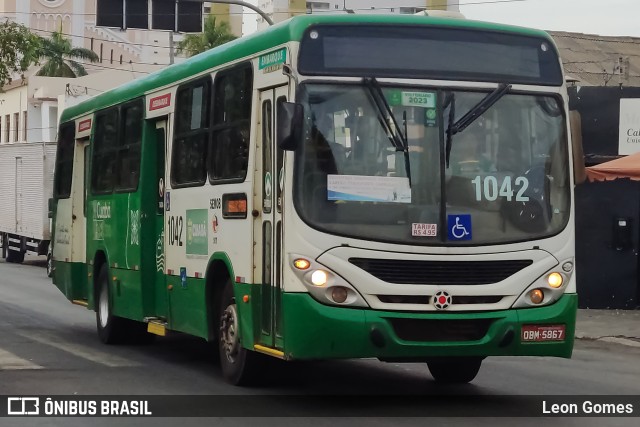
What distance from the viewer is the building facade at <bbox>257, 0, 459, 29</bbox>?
110 meters

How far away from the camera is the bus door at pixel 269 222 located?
1084 cm

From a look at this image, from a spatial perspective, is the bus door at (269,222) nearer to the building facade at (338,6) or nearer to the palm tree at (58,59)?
the palm tree at (58,59)

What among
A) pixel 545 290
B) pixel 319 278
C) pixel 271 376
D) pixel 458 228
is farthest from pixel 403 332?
pixel 271 376

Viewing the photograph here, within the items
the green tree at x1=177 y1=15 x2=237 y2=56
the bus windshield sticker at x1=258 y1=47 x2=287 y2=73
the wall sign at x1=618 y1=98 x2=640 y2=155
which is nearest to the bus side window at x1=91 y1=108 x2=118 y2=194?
the bus windshield sticker at x1=258 y1=47 x2=287 y2=73

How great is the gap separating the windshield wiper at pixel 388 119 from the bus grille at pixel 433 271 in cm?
70

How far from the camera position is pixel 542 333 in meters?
10.7

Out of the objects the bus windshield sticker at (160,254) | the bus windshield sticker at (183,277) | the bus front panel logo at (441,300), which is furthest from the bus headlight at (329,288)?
the bus windshield sticker at (160,254)

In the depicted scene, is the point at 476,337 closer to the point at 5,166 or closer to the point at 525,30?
the point at 525,30

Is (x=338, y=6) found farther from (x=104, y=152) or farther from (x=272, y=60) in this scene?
(x=272, y=60)

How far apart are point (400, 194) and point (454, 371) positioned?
103 inches

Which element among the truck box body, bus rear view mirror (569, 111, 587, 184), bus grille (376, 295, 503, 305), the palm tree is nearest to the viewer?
bus grille (376, 295, 503, 305)

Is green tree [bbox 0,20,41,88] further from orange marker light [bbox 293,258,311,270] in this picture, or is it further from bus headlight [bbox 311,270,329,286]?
bus headlight [bbox 311,270,329,286]

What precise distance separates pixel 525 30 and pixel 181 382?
4.39m

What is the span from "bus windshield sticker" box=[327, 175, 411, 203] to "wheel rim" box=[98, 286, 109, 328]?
6.63 m
